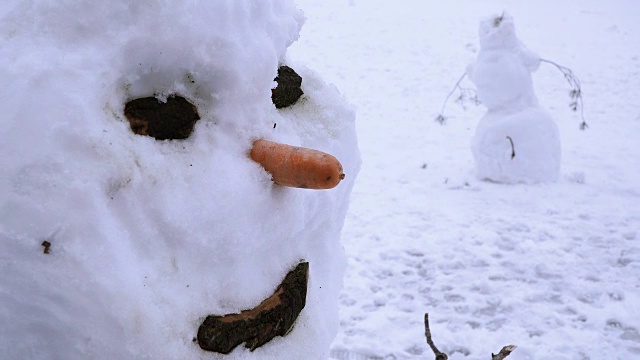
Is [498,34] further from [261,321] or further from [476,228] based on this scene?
[261,321]

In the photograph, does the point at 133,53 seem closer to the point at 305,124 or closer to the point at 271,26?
the point at 271,26

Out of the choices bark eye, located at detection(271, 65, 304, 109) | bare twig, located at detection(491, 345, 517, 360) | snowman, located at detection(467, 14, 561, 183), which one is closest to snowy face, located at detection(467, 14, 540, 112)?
snowman, located at detection(467, 14, 561, 183)

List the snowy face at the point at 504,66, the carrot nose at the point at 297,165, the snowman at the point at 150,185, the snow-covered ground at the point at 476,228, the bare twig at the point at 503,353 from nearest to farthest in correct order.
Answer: the snowman at the point at 150,185
the carrot nose at the point at 297,165
the bare twig at the point at 503,353
the snow-covered ground at the point at 476,228
the snowy face at the point at 504,66

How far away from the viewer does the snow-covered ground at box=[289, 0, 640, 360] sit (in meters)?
3.48

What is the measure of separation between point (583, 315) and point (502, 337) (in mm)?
592

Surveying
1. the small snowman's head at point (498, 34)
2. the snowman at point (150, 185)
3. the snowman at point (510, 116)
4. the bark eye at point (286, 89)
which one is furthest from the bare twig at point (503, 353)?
the small snowman's head at point (498, 34)

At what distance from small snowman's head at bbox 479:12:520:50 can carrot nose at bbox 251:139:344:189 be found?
491cm

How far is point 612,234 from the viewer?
4.79m

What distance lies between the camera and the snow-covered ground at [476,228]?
348 cm

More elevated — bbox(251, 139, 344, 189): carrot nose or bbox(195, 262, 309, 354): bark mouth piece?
bbox(251, 139, 344, 189): carrot nose

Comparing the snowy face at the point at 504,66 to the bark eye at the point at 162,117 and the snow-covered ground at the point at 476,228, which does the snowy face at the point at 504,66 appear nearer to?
the snow-covered ground at the point at 476,228

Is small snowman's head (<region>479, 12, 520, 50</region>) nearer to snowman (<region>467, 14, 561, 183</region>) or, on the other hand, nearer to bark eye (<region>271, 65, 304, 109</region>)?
snowman (<region>467, 14, 561, 183</region>)

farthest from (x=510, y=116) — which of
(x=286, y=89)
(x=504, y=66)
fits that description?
(x=286, y=89)

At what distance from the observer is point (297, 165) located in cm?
109
